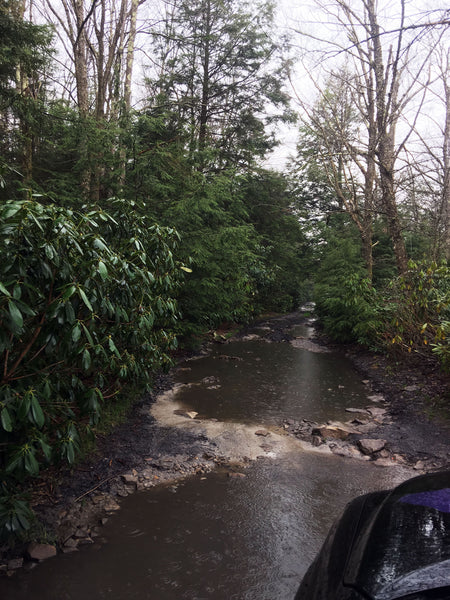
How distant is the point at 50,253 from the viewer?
8.28ft

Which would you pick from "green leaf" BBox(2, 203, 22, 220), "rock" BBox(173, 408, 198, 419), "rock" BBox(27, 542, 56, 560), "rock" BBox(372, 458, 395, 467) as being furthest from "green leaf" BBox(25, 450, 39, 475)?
"rock" BBox(372, 458, 395, 467)

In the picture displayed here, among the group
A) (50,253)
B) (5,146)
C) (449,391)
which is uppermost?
(5,146)

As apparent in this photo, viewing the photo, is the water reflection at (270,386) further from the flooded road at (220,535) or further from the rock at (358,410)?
the flooded road at (220,535)

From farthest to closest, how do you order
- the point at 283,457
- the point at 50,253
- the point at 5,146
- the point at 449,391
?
the point at 5,146 → the point at 449,391 → the point at 283,457 → the point at 50,253

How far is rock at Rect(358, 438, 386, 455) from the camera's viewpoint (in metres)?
4.85

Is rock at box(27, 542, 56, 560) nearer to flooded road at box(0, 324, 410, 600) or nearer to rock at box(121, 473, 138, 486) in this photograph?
flooded road at box(0, 324, 410, 600)

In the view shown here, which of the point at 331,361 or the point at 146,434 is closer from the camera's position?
the point at 146,434

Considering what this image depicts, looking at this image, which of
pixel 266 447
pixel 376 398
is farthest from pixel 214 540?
pixel 376 398

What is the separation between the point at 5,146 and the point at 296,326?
12.8 m

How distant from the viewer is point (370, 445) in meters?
4.93

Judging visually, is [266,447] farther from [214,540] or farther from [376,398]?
[376,398]

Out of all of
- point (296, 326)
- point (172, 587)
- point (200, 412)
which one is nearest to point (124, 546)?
point (172, 587)

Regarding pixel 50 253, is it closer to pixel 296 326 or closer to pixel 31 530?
pixel 31 530

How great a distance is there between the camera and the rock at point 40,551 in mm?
2918
